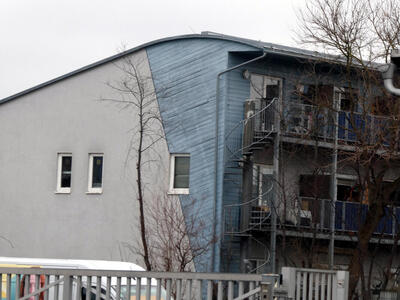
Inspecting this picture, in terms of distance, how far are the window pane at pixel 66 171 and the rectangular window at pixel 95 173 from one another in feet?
3.33

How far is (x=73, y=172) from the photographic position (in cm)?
3538

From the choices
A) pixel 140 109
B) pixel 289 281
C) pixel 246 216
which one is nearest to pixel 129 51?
pixel 140 109

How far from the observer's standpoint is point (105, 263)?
1903 cm

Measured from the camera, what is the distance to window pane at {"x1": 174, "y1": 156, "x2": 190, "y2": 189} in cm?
3291

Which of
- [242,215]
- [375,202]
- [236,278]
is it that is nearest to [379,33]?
[375,202]

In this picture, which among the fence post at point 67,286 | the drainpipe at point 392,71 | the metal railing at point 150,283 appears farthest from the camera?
the fence post at point 67,286

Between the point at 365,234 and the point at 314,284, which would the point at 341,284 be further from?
the point at 365,234

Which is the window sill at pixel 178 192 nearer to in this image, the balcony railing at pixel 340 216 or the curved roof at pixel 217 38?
the balcony railing at pixel 340 216

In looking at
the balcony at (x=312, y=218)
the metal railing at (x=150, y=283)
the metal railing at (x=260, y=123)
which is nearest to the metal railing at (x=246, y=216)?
the balcony at (x=312, y=218)

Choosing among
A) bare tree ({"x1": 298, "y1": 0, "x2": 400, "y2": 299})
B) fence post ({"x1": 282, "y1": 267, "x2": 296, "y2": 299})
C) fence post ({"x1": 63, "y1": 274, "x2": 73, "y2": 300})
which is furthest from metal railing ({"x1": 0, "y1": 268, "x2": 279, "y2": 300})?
bare tree ({"x1": 298, "y1": 0, "x2": 400, "y2": 299})

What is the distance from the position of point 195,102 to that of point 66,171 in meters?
6.11

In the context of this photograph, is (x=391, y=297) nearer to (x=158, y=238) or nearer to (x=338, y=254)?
(x=338, y=254)

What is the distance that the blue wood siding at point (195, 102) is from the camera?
31.9 meters

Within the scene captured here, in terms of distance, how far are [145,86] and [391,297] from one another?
10885 mm
